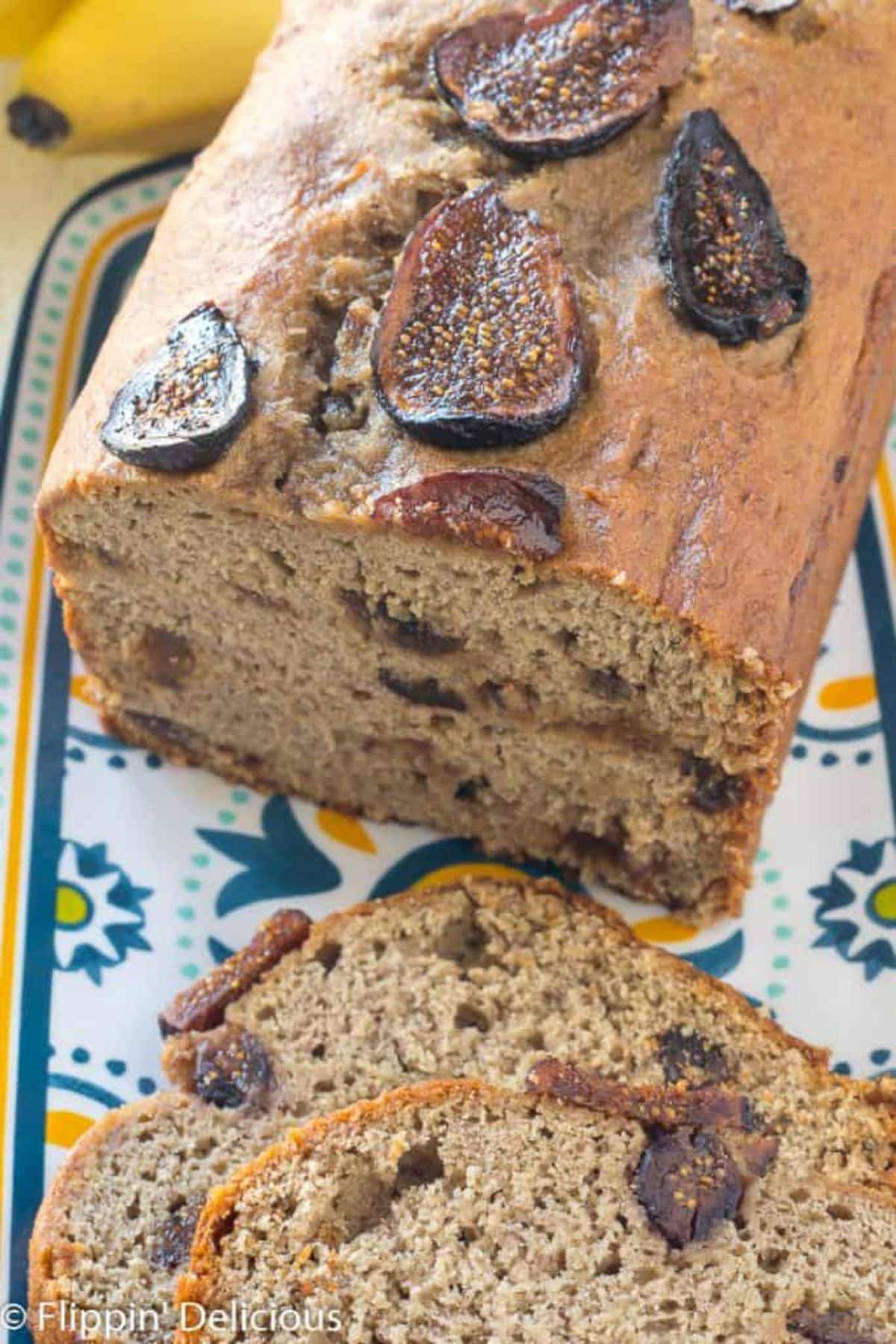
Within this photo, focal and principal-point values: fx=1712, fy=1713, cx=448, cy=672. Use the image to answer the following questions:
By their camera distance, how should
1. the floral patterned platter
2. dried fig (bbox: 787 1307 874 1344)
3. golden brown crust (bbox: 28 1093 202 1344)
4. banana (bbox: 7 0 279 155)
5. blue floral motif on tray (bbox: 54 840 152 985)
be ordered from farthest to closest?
banana (bbox: 7 0 279 155) → blue floral motif on tray (bbox: 54 840 152 985) → the floral patterned platter → golden brown crust (bbox: 28 1093 202 1344) → dried fig (bbox: 787 1307 874 1344)

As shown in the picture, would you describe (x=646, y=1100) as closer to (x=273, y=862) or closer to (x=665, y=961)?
(x=665, y=961)

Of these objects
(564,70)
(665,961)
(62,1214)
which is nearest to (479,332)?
(564,70)

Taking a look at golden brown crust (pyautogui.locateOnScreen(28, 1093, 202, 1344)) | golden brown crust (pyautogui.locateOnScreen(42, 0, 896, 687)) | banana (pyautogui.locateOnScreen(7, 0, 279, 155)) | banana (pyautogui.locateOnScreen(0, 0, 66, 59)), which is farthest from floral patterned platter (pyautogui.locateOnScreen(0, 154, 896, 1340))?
banana (pyautogui.locateOnScreen(0, 0, 66, 59))

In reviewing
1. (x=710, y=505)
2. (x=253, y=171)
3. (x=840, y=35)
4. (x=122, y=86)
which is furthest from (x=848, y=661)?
(x=122, y=86)

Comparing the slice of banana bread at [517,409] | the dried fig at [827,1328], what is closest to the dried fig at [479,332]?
the slice of banana bread at [517,409]

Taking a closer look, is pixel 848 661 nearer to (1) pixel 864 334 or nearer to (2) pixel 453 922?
(1) pixel 864 334

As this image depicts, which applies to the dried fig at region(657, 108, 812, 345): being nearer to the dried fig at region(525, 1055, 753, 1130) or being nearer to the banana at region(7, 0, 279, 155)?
the dried fig at region(525, 1055, 753, 1130)

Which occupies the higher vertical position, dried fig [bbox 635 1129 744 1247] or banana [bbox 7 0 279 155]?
banana [bbox 7 0 279 155]

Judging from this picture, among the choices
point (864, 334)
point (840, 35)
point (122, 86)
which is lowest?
point (864, 334)

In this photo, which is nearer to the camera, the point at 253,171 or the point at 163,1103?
the point at 163,1103
